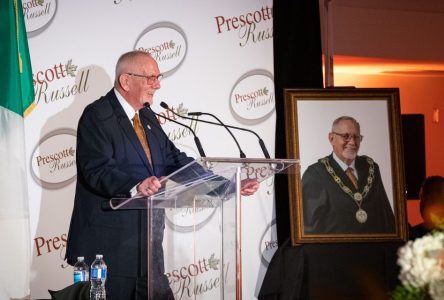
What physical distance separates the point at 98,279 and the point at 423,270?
3.12 meters

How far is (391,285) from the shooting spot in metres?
5.93

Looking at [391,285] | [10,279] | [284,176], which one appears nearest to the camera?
[10,279]

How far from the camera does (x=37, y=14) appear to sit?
5.68m

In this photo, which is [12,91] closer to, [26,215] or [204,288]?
[26,215]

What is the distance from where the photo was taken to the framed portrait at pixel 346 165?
596 centimetres

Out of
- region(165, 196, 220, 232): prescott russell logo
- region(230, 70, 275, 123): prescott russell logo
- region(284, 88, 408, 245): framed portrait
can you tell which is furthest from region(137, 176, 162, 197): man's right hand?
region(230, 70, 275, 123): prescott russell logo

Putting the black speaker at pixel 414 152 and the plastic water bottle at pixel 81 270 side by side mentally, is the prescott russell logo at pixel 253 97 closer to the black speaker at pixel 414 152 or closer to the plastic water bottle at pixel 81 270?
the plastic water bottle at pixel 81 270

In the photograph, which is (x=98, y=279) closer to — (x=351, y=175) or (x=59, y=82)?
(x=59, y=82)

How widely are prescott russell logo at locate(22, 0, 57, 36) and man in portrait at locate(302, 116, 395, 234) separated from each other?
2.20 meters

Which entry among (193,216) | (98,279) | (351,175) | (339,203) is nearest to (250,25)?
(351,175)

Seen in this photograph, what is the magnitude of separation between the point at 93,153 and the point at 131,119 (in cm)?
35

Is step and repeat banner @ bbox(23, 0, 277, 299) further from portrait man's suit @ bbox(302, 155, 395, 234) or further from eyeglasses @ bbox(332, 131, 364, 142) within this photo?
eyeglasses @ bbox(332, 131, 364, 142)

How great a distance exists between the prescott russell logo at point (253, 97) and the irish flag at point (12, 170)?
177 cm

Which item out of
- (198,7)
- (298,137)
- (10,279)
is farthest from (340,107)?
(10,279)
